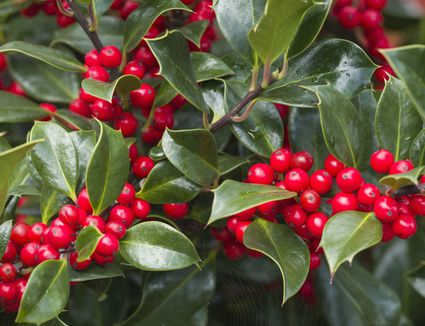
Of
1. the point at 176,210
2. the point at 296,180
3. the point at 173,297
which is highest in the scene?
the point at 296,180

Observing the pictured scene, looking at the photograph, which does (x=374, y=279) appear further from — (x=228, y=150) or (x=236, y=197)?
(x=236, y=197)

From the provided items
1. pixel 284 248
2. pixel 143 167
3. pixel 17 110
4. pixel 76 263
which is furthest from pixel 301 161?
pixel 17 110

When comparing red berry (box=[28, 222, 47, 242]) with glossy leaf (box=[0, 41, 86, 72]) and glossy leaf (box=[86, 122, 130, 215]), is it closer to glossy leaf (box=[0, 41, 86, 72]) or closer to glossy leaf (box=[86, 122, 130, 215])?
glossy leaf (box=[86, 122, 130, 215])

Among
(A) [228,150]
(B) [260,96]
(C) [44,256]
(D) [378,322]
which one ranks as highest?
(B) [260,96]

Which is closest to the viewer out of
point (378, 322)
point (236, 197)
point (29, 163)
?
point (236, 197)

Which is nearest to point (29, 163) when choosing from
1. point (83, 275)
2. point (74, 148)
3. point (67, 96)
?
point (74, 148)

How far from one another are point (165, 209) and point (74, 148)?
0.19 m

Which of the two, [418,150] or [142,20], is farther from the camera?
[142,20]

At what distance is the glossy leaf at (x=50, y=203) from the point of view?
97 cm

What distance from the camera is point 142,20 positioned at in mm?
1062

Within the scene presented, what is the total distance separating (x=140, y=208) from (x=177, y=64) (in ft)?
0.70

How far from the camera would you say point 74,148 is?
93cm

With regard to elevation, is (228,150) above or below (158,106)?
below

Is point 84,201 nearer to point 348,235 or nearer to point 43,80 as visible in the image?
point 348,235
